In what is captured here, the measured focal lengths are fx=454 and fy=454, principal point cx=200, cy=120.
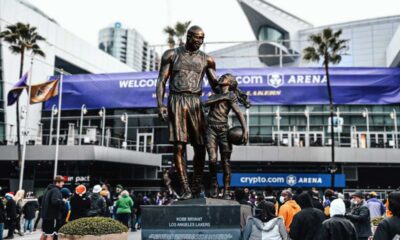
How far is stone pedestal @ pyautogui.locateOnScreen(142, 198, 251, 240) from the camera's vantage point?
6.57 m

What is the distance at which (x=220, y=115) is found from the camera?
784 centimetres

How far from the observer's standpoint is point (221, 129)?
7.75 metres

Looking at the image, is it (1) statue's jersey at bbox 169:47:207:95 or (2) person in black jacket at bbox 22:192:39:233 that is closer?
(1) statue's jersey at bbox 169:47:207:95

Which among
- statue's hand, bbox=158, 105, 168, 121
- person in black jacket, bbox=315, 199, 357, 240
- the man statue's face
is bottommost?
person in black jacket, bbox=315, 199, 357, 240

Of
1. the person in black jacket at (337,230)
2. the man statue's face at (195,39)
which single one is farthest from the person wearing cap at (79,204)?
the person in black jacket at (337,230)

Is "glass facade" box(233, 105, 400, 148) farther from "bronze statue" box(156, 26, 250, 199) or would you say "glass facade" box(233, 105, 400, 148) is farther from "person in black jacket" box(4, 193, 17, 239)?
"bronze statue" box(156, 26, 250, 199)

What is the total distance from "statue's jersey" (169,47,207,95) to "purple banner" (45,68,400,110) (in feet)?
89.4

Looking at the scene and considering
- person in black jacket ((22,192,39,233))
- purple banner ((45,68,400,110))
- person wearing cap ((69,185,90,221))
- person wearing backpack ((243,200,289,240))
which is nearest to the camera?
person wearing backpack ((243,200,289,240))

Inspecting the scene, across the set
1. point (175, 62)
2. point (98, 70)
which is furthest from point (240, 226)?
point (98, 70)

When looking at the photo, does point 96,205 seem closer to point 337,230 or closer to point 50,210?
point 50,210

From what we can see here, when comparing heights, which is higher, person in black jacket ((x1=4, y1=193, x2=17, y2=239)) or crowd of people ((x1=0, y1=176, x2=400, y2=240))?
crowd of people ((x1=0, y1=176, x2=400, y2=240))

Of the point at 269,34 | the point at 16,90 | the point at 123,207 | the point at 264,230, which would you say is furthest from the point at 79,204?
the point at 269,34

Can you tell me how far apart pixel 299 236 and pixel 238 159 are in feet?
87.3

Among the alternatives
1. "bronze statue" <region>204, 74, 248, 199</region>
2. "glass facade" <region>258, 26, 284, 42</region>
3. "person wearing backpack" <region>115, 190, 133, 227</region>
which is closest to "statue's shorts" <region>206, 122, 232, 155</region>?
"bronze statue" <region>204, 74, 248, 199</region>
